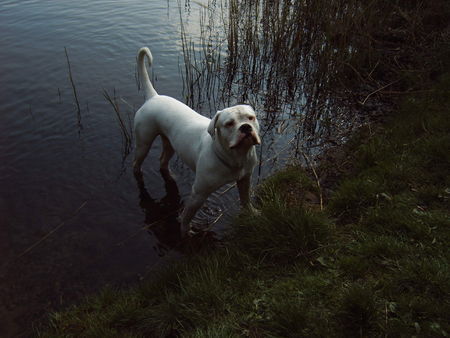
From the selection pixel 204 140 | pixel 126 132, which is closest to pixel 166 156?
pixel 126 132

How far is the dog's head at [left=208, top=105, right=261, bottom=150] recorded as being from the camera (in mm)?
3010

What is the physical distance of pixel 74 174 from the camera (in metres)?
5.06

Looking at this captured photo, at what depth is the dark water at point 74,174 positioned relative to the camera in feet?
12.1

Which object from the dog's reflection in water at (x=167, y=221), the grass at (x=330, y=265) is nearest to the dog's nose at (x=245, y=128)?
the grass at (x=330, y=265)

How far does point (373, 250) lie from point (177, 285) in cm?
145

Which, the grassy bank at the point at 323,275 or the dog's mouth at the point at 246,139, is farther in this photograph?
the dog's mouth at the point at 246,139

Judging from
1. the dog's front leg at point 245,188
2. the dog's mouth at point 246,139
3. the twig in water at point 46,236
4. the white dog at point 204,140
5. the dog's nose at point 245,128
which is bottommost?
the twig in water at point 46,236

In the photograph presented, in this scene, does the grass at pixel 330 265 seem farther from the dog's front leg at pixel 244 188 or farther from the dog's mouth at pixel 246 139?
the dog's mouth at pixel 246 139

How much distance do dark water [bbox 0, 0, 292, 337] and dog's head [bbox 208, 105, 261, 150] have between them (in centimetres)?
145

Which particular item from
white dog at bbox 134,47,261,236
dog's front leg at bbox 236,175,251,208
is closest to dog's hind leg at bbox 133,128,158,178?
white dog at bbox 134,47,261,236

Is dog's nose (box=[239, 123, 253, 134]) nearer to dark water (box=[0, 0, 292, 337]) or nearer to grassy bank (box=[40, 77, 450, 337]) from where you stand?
grassy bank (box=[40, 77, 450, 337])

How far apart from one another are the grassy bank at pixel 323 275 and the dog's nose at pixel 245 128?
68 centimetres

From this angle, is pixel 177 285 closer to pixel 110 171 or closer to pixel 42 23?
pixel 110 171

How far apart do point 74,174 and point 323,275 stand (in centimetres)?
371
